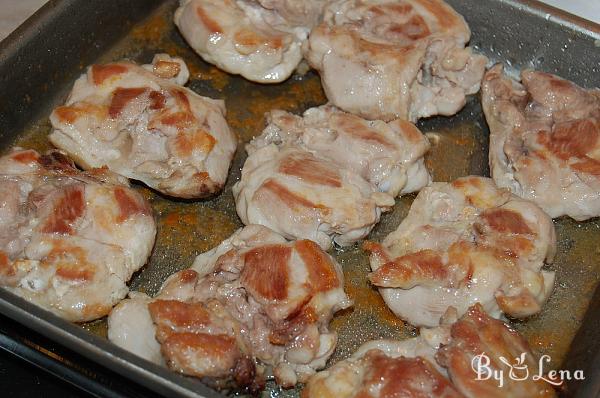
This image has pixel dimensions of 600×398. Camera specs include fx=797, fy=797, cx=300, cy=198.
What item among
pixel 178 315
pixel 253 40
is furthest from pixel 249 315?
pixel 253 40

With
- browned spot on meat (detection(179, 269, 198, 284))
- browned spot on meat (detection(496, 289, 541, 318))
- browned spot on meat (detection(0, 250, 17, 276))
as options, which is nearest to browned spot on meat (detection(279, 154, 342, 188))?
browned spot on meat (detection(179, 269, 198, 284))

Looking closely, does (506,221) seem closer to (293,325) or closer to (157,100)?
(293,325)

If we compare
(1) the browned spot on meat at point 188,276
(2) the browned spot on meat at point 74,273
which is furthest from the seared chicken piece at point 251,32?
(2) the browned spot on meat at point 74,273

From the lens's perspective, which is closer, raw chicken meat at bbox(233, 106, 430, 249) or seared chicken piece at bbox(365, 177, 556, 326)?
seared chicken piece at bbox(365, 177, 556, 326)

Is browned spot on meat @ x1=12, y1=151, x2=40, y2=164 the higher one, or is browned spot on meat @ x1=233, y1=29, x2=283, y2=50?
browned spot on meat @ x1=233, y1=29, x2=283, y2=50

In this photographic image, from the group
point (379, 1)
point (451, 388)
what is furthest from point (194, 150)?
point (451, 388)

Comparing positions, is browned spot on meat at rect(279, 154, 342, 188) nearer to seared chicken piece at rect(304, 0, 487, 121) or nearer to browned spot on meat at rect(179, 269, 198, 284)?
seared chicken piece at rect(304, 0, 487, 121)

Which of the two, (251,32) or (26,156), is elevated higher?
(251,32)
